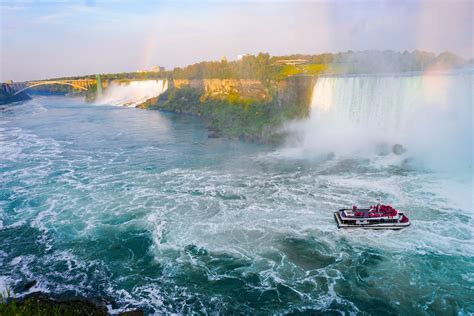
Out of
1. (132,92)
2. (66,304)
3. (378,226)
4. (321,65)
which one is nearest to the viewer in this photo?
(66,304)

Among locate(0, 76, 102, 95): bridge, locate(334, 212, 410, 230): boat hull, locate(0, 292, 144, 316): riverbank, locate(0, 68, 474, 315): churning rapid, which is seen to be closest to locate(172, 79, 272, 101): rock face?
locate(0, 68, 474, 315): churning rapid

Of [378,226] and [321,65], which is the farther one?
[321,65]

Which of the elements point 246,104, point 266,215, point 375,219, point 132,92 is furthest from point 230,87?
point 375,219

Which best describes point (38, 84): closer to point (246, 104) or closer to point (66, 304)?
Answer: point (246, 104)

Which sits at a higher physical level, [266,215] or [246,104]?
[246,104]

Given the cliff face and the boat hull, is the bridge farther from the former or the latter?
the boat hull

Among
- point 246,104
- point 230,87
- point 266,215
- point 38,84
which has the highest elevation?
point 38,84

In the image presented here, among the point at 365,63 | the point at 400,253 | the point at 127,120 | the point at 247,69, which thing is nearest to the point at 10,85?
the point at 127,120

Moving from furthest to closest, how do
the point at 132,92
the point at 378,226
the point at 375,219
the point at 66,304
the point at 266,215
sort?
the point at 132,92 → the point at 266,215 → the point at 378,226 → the point at 375,219 → the point at 66,304
